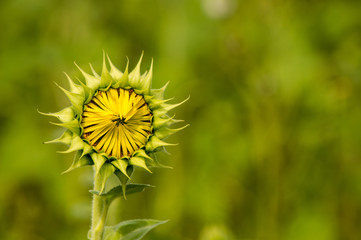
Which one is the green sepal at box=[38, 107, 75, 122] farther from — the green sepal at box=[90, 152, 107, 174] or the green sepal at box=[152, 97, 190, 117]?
the green sepal at box=[152, 97, 190, 117]

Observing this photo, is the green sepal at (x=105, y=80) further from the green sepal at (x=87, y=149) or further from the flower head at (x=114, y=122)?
the green sepal at (x=87, y=149)

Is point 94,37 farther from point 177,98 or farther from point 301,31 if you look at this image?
point 301,31

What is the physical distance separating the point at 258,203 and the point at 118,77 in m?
2.23

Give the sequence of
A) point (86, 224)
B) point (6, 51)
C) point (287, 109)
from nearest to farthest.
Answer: point (86, 224) < point (287, 109) < point (6, 51)

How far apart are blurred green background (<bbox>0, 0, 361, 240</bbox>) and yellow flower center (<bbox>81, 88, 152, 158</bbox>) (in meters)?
1.97

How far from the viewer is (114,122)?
1.62 meters

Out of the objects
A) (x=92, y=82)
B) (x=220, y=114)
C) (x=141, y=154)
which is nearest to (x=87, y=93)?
(x=92, y=82)

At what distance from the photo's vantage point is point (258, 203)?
11.9 ft

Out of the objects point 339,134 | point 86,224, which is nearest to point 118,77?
point 86,224

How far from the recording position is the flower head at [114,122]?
1.59 meters

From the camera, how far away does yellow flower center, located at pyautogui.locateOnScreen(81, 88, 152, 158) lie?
5.31 ft

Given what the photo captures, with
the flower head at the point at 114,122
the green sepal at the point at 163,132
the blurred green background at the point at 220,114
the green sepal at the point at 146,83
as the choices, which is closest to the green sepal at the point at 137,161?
the flower head at the point at 114,122

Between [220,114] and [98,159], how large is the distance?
253 centimetres

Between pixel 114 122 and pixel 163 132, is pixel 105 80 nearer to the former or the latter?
pixel 114 122
